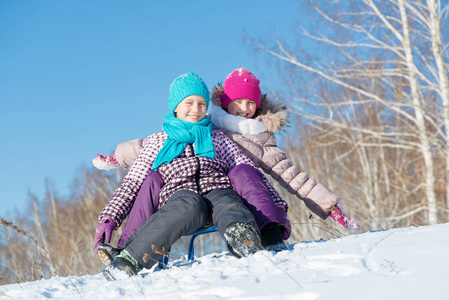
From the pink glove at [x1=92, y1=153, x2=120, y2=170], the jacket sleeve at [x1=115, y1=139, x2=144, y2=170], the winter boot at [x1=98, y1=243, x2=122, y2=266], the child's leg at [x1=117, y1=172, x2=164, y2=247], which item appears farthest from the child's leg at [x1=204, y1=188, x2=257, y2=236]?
the pink glove at [x1=92, y1=153, x2=120, y2=170]

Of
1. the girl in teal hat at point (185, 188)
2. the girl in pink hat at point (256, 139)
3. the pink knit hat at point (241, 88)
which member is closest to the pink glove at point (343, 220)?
the girl in pink hat at point (256, 139)

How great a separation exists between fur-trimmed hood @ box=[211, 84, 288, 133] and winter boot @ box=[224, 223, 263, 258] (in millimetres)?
1573

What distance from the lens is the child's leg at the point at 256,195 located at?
3057 millimetres

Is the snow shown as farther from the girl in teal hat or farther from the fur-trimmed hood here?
the fur-trimmed hood

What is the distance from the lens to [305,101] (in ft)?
30.2

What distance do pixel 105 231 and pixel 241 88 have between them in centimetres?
183

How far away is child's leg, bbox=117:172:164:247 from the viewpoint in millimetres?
3119

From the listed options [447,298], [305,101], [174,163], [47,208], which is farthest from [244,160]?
[47,208]

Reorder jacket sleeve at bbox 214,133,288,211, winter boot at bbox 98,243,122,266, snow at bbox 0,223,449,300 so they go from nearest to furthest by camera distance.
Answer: snow at bbox 0,223,449,300 < winter boot at bbox 98,243,122,266 < jacket sleeve at bbox 214,133,288,211

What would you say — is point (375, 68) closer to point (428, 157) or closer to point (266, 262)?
point (428, 157)

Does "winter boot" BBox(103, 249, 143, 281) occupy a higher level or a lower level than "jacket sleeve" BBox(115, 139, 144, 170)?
lower

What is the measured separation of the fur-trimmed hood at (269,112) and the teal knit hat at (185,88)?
50 cm

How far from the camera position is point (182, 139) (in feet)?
11.6

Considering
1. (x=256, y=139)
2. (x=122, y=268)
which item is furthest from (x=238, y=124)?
(x=122, y=268)
